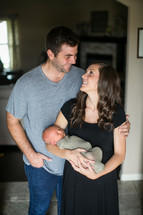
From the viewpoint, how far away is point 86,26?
7.55 m

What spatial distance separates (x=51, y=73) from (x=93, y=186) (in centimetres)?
84

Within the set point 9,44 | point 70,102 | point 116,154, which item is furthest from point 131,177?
point 9,44

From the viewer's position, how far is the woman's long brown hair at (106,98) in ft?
4.75

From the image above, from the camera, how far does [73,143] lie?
144cm

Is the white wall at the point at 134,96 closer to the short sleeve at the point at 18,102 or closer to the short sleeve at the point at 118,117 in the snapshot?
the short sleeve at the point at 118,117

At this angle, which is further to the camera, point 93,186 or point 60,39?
point 60,39

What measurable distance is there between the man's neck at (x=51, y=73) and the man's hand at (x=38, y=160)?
570 millimetres

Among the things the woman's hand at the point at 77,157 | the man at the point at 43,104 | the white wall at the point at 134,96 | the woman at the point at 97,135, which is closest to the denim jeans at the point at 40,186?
the man at the point at 43,104

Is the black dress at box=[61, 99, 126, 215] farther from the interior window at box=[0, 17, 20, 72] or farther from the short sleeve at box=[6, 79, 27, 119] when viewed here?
the interior window at box=[0, 17, 20, 72]

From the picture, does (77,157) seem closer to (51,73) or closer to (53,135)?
(53,135)

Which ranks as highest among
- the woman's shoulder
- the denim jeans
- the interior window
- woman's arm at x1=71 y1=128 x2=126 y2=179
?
the interior window

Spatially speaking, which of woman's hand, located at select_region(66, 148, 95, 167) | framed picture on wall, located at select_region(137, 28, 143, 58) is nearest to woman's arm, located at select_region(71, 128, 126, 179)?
woman's hand, located at select_region(66, 148, 95, 167)

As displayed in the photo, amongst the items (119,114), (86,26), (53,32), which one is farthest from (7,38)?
(119,114)

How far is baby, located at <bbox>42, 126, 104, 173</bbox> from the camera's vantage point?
53.0 inches
